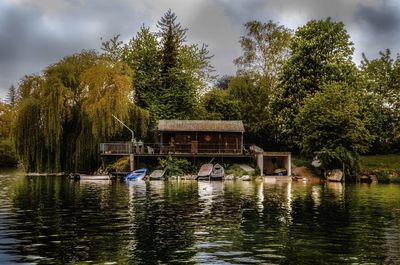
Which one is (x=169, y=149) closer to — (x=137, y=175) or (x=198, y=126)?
(x=198, y=126)

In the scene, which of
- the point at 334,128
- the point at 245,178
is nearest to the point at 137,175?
the point at 245,178

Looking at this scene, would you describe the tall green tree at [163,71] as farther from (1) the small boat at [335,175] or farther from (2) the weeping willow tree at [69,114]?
(1) the small boat at [335,175]

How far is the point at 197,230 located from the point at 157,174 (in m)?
40.6

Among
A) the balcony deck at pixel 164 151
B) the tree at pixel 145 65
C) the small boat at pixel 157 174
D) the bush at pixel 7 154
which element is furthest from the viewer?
the bush at pixel 7 154

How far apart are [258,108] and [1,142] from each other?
5284cm

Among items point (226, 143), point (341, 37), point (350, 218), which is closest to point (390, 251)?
point (350, 218)

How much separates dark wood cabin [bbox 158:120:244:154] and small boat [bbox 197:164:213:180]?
3.18 meters

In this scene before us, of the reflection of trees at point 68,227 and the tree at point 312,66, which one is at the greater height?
the tree at point 312,66

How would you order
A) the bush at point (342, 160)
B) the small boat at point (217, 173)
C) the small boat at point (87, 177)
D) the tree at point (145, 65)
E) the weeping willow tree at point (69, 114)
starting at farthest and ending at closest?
the tree at point (145, 65), the small boat at point (217, 173), the weeping willow tree at point (69, 114), the bush at point (342, 160), the small boat at point (87, 177)

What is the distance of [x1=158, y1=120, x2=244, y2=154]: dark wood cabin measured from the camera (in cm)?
6756

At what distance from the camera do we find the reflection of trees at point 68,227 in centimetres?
1702

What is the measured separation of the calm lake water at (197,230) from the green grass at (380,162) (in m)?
31.3

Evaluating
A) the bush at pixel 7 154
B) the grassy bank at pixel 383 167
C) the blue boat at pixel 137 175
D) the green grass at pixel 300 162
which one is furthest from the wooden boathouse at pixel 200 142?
the bush at pixel 7 154

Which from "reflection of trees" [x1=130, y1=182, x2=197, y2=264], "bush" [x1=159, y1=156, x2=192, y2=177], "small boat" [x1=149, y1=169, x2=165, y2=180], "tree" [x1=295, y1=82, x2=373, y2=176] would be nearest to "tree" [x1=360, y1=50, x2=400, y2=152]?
"tree" [x1=295, y1=82, x2=373, y2=176]
